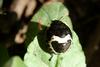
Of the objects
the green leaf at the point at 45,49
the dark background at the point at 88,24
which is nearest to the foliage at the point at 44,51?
the green leaf at the point at 45,49

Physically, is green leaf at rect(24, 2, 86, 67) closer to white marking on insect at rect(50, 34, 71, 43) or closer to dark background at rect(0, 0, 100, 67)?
white marking on insect at rect(50, 34, 71, 43)

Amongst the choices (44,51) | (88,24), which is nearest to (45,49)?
(44,51)

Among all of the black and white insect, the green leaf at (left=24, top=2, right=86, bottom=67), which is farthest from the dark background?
the black and white insect

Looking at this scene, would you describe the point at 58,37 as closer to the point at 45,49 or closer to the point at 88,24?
the point at 45,49

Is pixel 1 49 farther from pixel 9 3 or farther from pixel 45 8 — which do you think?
pixel 9 3

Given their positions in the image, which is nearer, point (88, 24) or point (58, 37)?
point (58, 37)
